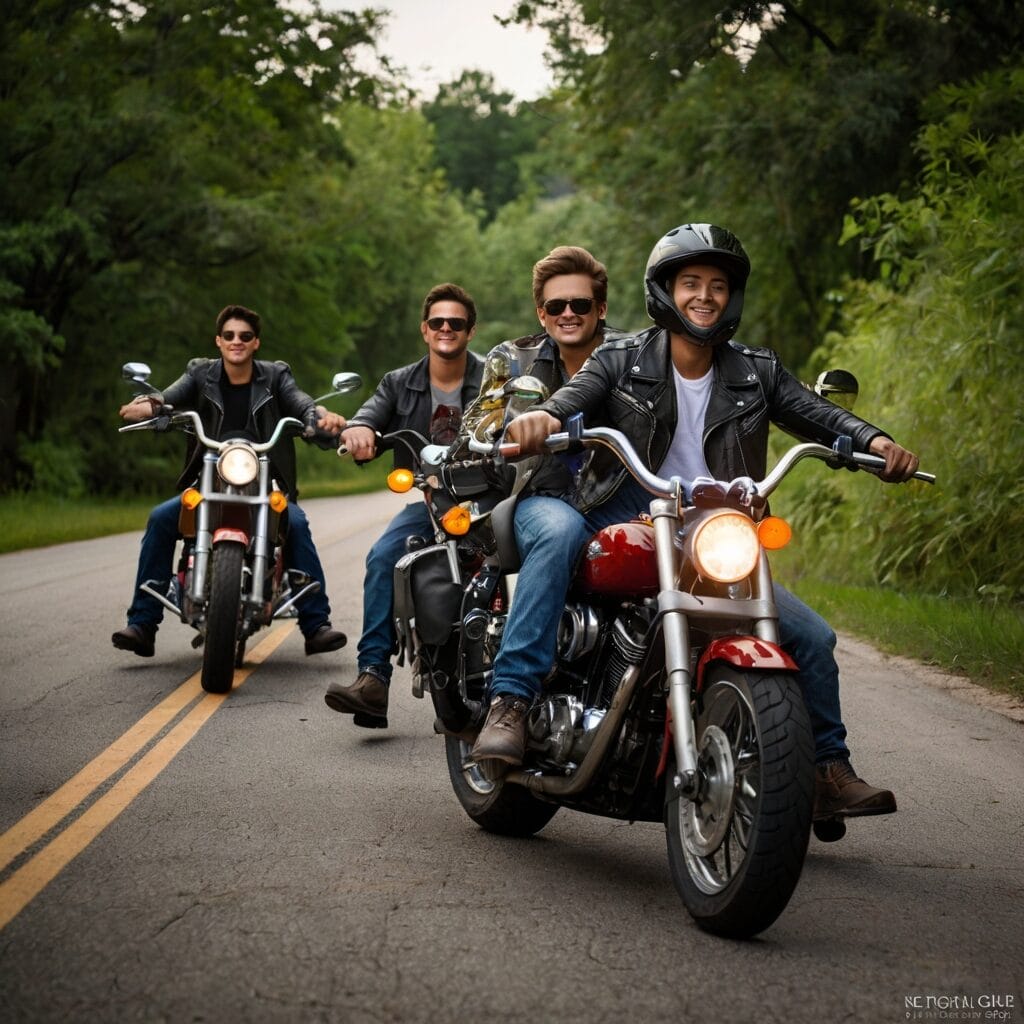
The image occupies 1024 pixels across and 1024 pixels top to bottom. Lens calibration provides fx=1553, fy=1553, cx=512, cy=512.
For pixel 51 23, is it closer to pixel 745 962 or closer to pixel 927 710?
pixel 927 710

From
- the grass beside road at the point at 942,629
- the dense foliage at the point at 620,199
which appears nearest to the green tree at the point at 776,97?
the dense foliage at the point at 620,199

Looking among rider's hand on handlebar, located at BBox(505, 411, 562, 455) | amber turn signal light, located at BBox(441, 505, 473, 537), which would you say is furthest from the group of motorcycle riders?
amber turn signal light, located at BBox(441, 505, 473, 537)

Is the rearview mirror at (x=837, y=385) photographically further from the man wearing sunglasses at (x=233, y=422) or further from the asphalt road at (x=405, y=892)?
the man wearing sunglasses at (x=233, y=422)

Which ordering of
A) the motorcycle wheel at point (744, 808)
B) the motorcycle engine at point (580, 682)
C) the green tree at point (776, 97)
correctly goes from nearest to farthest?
1. the motorcycle wheel at point (744, 808)
2. the motorcycle engine at point (580, 682)
3. the green tree at point (776, 97)

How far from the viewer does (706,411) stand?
16.4ft

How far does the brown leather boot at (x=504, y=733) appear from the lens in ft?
15.5

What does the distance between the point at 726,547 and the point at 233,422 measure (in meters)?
5.67

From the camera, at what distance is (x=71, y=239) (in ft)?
88.3

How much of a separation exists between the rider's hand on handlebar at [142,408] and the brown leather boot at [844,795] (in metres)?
4.93

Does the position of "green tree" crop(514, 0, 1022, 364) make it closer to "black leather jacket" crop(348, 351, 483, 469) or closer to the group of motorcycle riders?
"black leather jacket" crop(348, 351, 483, 469)

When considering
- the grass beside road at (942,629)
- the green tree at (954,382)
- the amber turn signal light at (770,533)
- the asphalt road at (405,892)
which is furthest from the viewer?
the green tree at (954,382)

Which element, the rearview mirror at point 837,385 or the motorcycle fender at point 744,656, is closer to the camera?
the motorcycle fender at point 744,656

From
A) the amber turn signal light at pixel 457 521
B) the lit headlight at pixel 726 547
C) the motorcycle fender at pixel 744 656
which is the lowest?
the motorcycle fender at pixel 744 656

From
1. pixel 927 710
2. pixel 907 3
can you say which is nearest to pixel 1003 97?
pixel 907 3
